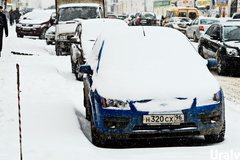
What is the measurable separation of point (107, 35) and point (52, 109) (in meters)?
1.59

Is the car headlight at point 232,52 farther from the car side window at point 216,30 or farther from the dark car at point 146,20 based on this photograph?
the dark car at point 146,20

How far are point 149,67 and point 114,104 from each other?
880mm

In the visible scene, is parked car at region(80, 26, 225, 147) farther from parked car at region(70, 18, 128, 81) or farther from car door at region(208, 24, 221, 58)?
Result: car door at region(208, 24, 221, 58)

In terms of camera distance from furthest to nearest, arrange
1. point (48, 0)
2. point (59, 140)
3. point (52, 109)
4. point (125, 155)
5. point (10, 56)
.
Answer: point (48, 0), point (10, 56), point (52, 109), point (59, 140), point (125, 155)

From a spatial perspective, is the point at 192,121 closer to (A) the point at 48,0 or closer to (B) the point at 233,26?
(B) the point at 233,26

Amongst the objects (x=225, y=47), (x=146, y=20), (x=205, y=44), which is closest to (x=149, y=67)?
(x=225, y=47)

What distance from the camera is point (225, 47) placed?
46.0ft

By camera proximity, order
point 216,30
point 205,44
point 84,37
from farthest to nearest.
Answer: point 205,44, point 216,30, point 84,37

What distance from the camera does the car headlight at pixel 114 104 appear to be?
230 inches

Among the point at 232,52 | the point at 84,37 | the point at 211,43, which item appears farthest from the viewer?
the point at 211,43

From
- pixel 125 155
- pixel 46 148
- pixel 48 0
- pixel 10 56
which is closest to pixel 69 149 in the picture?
pixel 46 148

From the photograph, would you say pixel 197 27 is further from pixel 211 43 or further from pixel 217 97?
pixel 217 97

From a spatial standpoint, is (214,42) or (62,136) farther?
(214,42)

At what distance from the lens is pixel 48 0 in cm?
17200
